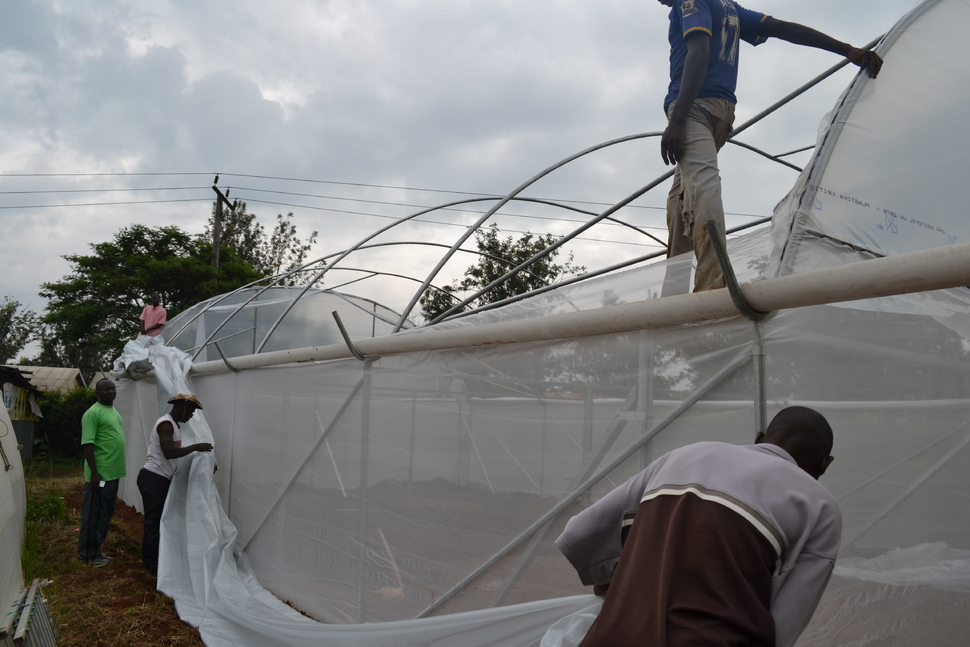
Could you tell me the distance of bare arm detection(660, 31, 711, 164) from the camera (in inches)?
118

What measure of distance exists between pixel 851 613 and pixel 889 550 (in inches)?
9.5

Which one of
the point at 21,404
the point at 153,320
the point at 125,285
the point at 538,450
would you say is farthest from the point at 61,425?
the point at 538,450

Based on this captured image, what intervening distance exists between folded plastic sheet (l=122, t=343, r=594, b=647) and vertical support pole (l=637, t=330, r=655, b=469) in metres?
0.64

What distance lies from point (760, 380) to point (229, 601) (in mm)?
4395

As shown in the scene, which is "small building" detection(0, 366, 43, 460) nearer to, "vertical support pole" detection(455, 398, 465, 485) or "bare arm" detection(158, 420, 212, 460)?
"bare arm" detection(158, 420, 212, 460)

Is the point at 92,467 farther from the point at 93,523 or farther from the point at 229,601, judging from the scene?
the point at 229,601

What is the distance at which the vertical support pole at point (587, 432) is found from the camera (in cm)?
285

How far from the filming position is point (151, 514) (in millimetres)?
6234

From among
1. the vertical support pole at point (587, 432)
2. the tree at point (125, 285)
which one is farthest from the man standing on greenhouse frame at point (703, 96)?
the tree at point (125, 285)

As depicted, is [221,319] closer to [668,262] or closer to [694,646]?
[668,262]

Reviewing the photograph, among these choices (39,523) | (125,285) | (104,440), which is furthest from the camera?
(125,285)

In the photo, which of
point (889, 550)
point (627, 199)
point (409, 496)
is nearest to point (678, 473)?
point (889, 550)

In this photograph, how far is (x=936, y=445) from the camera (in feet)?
7.27

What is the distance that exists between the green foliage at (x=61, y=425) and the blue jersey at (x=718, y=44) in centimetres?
1906
